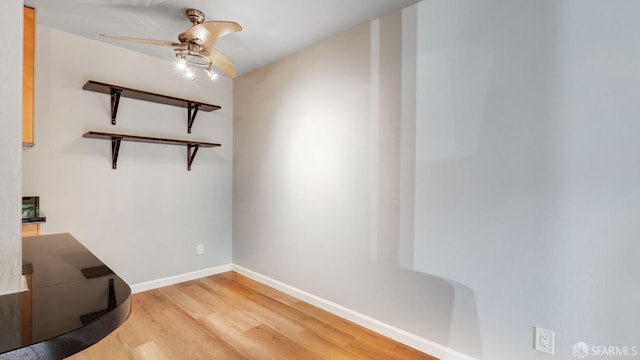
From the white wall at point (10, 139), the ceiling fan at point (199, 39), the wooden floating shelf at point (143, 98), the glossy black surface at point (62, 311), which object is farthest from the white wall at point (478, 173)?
the white wall at point (10, 139)

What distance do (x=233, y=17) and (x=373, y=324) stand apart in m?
2.55

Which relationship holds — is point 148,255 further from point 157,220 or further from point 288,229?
point 288,229

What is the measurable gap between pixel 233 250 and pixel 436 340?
2.54 meters

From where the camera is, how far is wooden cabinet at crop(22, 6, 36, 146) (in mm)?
2248

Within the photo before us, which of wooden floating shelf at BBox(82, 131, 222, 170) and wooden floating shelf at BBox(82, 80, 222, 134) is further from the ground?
wooden floating shelf at BBox(82, 80, 222, 134)

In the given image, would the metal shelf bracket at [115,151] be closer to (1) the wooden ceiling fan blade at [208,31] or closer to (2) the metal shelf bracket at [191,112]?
(2) the metal shelf bracket at [191,112]

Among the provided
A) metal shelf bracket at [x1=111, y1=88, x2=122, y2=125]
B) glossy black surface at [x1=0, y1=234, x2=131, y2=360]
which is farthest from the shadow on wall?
metal shelf bracket at [x1=111, y1=88, x2=122, y2=125]

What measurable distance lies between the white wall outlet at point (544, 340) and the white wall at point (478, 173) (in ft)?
0.12

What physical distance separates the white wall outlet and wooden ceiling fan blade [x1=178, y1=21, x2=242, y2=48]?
245 cm

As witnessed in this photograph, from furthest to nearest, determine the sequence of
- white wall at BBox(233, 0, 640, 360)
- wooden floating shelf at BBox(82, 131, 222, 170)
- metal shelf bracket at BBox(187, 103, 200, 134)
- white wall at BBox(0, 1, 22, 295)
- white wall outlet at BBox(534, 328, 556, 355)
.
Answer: metal shelf bracket at BBox(187, 103, 200, 134), wooden floating shelf at BBox(82, 131, 222, 170), white wall outlet at BBox(534, 328, 556, 355), white wall at BBox(233, 0, 640, 360), white wall at BBox(0, 1, 22, 295)

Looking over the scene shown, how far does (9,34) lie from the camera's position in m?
0.70

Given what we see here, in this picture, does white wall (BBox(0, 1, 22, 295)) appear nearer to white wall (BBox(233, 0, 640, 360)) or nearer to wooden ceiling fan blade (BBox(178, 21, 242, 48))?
wooden ceiling fan blade (BBox(178, 21, 242, 48))

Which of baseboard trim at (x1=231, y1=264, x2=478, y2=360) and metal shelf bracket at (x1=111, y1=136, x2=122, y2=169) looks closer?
baseboard trim at (x1=231, y1=264, x2=478, y2=360)

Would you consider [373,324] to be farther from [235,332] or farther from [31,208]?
[31,208]
